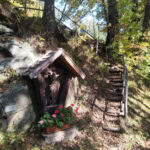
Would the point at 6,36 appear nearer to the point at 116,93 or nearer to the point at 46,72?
the point at 46,72

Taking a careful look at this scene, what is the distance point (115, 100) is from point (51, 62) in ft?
14.7

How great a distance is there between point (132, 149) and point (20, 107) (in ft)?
13.7

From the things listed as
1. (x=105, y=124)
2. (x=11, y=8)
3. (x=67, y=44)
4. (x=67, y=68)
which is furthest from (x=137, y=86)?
(x=11, y=8)

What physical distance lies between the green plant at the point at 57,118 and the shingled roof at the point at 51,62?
1.27 m

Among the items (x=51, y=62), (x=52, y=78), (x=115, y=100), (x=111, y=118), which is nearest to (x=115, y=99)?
(x=115, y=100)

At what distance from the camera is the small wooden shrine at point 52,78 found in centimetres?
374

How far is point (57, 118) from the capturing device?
13.2ft

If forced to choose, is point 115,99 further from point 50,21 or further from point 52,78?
point 50,21

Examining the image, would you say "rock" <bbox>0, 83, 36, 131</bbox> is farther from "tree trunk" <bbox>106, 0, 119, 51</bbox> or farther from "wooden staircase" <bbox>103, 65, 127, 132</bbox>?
"tree trunk" <bbox>106, 0, 119, 51</bbox>

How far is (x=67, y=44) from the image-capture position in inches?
286

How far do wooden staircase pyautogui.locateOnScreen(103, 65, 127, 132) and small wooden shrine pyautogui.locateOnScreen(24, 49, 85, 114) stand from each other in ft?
8.59

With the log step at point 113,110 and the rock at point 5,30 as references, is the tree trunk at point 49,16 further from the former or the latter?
the log step at point 113,110

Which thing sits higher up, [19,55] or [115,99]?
[19,55]

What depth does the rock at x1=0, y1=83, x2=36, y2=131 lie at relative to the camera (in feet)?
11.5
